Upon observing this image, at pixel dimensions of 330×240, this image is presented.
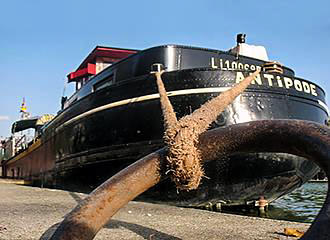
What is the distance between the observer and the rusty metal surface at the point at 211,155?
1188 mm

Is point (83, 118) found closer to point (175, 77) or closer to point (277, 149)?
point (175, 77)

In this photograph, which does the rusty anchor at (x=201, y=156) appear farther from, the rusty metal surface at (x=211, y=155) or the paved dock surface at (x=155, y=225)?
the paved dock surface at (x=155, y=225)

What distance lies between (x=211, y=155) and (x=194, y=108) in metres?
3.50

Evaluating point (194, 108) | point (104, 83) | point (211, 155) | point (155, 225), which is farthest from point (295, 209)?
point (211, 155)

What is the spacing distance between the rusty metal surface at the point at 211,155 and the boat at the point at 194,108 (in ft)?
11.1

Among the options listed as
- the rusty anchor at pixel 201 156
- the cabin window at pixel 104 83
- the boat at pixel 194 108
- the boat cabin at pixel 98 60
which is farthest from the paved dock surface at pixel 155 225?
the boat cabin at pixel 98 60

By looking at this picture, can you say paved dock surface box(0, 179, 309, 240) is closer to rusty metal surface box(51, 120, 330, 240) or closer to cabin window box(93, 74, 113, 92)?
rusty metal surface box(51, 120, 330, 240)

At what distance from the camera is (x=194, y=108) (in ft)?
16.0

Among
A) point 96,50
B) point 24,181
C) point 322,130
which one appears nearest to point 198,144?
point 322,130

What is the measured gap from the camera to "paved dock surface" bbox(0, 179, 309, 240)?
2.70 meters

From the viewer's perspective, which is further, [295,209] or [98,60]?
[98,60]

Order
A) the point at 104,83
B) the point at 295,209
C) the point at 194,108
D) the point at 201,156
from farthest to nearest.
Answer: the point at 295,209 → the point at 104,83 → the point at 194,108 → the point at 201,156

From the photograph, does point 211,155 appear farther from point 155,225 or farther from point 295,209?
point 295,209

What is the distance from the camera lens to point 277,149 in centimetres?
134
